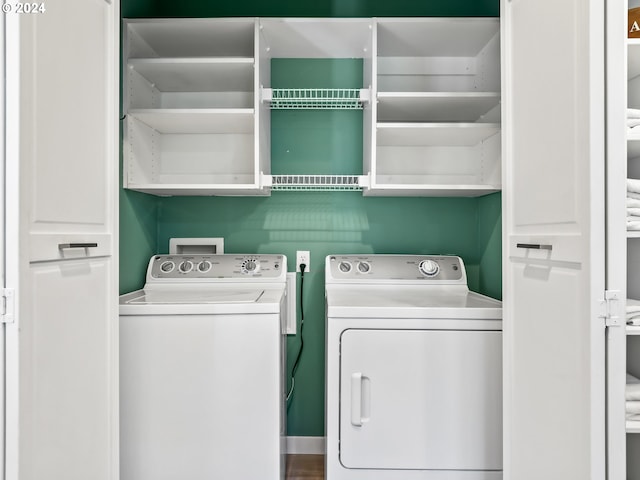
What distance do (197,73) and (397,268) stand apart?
139 centimetres

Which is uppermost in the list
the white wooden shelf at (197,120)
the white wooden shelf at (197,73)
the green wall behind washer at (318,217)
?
the white wooden shelf at (197,73)

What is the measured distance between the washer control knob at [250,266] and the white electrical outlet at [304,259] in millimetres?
245

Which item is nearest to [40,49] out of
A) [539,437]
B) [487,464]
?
[539,437]

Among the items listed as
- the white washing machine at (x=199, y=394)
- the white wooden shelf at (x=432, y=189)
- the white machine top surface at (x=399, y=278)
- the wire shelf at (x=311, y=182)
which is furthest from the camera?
the wire shelf at (x=311, y=182)

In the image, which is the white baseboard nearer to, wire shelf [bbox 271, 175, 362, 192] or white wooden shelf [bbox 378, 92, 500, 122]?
wire shelf [bbox 271, 175, 362, 192]

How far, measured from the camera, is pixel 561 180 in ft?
3.99

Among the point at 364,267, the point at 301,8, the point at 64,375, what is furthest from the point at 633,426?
the point at 301,8

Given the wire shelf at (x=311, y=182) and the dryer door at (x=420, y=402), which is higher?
the wire shelf at (x=311, y=182)

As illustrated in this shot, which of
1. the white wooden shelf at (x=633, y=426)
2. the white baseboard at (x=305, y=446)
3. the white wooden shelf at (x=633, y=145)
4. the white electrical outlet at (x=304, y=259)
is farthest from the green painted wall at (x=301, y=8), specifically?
the white baseboard at (x=305, y=446)

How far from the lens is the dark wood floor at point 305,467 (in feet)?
7.12

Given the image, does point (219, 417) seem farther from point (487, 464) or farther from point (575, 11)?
point (575, 11)

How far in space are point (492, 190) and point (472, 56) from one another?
80cm

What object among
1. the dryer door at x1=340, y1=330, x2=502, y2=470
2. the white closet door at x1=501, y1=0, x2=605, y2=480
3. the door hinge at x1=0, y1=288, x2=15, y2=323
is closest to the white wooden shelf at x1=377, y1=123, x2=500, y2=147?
the white closet door at x1=501, y1=0, x2=605, y2=480
